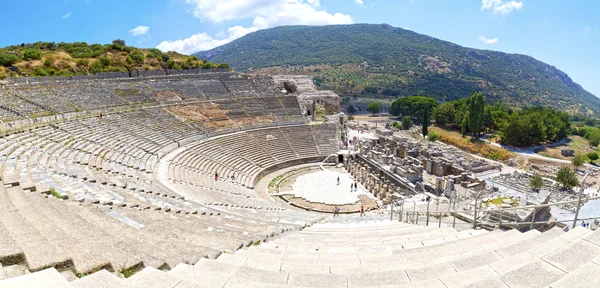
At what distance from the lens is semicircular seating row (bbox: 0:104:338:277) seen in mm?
5202

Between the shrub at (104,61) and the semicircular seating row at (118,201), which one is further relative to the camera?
the shrub at (104,61)

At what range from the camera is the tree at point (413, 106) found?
220 ft

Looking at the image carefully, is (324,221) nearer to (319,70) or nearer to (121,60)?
(121,60)

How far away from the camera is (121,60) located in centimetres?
4606

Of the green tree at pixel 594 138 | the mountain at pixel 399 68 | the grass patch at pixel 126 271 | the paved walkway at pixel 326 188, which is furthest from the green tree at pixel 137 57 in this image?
the green tree at pixel 594 138

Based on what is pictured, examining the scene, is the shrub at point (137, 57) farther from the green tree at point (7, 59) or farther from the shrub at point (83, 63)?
the green tree at point (7, 59)

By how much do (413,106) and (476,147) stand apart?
2621 centimetres

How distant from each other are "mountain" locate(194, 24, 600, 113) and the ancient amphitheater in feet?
260

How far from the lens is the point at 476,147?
142ft

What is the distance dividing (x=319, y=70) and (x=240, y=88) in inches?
3957

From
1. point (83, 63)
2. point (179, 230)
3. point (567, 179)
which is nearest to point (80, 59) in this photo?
point (83, 63)

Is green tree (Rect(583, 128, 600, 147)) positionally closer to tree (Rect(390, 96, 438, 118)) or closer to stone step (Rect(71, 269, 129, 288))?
tree (Rect(390, 96, 438, 118))

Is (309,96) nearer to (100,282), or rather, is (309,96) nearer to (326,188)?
(326,188)

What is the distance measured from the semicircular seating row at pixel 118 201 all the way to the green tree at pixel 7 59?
1938 cm
